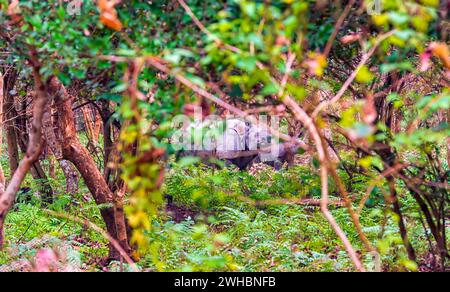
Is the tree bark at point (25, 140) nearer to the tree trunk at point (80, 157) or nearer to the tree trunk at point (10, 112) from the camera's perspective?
the tree trunk at point (10, 112)

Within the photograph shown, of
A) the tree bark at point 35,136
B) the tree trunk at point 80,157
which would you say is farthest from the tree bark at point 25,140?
the tree bark at point 35,136

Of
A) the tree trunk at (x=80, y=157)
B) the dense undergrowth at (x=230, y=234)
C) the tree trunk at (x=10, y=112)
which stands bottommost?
the dense undergrowth at (x=230, y=234)

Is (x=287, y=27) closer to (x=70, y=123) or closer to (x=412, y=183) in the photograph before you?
(x=412, y=183)

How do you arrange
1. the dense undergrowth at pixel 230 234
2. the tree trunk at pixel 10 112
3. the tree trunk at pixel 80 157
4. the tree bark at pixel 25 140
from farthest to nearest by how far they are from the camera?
the tree bark at pixel 25 140 → the tree trunk at pixel 10 112 → the tree trunk at pixel 80 157 → the dense undergrowth at pixel 230 234

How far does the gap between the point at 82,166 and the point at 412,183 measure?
12.3 ft

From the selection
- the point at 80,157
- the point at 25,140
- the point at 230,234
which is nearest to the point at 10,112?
the point at 25,140

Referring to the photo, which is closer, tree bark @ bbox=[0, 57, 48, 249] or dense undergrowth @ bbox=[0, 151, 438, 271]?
tree bark @ bbox=[0, 57, 48, 249]

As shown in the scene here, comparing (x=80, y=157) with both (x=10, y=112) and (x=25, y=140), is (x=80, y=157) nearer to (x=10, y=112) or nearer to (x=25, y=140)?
(x=10, y=112)

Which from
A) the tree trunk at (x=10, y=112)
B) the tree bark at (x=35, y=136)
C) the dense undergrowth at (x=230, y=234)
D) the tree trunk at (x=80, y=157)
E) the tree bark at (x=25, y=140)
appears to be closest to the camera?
the tree bark at (x=35, y=136)

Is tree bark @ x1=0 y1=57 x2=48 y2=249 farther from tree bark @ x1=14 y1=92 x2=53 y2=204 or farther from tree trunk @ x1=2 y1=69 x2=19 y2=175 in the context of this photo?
tree bark @ x1=14 y1=92 x2=53 y2=204

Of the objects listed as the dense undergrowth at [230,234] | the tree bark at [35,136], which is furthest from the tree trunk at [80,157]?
the tree bark at [35,136]

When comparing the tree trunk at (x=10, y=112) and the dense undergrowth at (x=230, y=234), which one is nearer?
the dense undergrowth at (x=230, y=234)

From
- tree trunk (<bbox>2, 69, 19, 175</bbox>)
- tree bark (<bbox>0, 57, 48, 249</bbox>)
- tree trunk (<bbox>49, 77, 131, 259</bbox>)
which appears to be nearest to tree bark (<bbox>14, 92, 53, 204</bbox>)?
tree trunk (<bbox>2, 69, 19, 175</bbox>)

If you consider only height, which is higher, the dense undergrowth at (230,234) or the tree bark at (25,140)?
the tree bark at (25,140)
